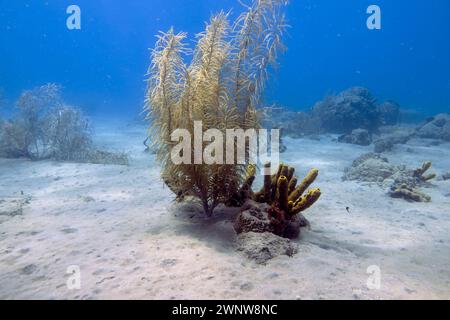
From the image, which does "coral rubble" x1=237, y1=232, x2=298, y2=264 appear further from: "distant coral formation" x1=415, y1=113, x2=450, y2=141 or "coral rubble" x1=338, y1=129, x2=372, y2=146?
"distant coral formation" x1=415, y1=113, x2=450, y2=141

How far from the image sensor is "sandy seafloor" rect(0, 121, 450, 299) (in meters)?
3.25

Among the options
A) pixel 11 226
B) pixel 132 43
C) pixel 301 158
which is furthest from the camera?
pixel 132 43

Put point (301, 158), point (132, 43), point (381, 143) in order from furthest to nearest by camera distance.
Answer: point (132, 43)
point (381, 143)
point (301, 158)

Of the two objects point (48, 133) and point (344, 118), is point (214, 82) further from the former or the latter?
point (344, 118)

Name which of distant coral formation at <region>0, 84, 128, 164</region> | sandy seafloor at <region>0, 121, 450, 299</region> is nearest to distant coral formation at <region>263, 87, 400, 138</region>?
distant coral formation at <region>0, 84, 128, 164</region>

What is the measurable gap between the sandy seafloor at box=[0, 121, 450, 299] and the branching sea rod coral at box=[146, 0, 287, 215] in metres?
0.89

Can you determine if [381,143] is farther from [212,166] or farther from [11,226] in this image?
[11,226]

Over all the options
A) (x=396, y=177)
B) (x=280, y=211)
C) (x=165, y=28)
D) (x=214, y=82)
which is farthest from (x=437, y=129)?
(x=165, y=28)

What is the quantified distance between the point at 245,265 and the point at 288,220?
113 centimetres

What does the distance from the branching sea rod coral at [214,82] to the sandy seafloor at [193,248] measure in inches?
34.9

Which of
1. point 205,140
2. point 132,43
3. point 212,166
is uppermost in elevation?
point 132,43

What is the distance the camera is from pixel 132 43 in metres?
195

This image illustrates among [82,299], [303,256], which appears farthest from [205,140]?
[82,299]

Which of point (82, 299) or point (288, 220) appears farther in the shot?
point (288, 220)
